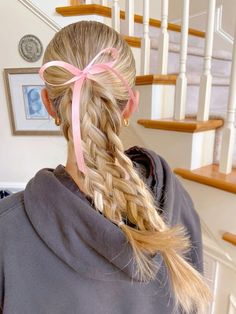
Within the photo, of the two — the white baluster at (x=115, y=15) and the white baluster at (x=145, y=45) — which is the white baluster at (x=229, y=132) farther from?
the white baluster at (x=115, y=15)

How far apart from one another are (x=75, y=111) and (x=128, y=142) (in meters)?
0.80

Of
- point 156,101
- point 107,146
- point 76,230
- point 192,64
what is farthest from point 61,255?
point 192,64

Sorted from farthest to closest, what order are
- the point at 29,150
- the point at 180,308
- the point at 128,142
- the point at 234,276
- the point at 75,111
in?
the point at 29,150 → the point at 128,142 → the point at 234,276 → the point at 180,308 → the point at 75,111

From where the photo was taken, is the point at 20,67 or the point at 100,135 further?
the point at 20,67

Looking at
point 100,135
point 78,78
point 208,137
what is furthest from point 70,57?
point 208,137

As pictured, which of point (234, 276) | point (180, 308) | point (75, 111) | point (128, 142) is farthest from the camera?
point (128, 142)

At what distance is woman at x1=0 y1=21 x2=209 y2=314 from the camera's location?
19.0 inches

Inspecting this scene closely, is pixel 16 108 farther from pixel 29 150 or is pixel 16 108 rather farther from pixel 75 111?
pixel 75 111

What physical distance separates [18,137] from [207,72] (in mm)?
1129

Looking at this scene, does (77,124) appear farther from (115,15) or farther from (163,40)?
(115,15)

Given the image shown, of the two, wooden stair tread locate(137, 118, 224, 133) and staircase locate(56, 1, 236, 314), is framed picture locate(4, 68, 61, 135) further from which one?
wooden stair tread locate(137, 118, 224, 133)

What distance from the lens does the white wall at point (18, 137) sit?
1.39 m

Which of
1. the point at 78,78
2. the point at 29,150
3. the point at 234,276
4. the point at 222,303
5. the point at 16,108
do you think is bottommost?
the point at 222,303

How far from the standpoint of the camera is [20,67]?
147 cm
